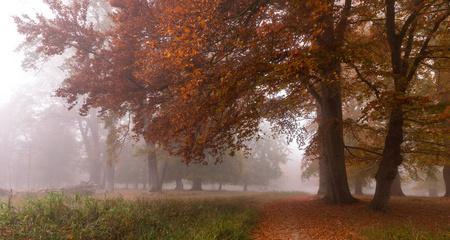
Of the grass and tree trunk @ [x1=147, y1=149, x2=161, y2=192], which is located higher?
tree trunk @ [x1=147, y1=149, x2=161, y2=192]

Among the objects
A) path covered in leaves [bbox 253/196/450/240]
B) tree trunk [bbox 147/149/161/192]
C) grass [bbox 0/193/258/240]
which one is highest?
tree trunk [bbox 147/149/161/192]

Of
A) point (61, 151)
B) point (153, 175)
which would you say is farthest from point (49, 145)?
point (153, 175)

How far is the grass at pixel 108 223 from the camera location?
8250 mm

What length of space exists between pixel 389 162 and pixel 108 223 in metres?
9.29

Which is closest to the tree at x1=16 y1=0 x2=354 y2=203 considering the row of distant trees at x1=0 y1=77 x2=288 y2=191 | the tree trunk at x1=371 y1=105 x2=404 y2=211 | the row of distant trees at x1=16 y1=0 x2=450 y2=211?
the row of distant trees at x1=16 y1=0 x2=450 y2=211

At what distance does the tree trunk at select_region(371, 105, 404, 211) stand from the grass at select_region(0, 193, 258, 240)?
483 centimetres

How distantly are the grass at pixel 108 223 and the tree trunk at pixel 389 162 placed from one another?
4.83 m

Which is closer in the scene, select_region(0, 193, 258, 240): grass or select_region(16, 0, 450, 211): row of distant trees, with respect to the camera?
select_region(0, 193, 258, 240): grass

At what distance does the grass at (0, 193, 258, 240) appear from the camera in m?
8.25

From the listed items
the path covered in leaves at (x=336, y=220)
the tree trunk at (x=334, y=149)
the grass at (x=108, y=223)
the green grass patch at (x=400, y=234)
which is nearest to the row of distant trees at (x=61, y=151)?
the tree trunk at (x=334, y=149)

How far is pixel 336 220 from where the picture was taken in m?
11.5

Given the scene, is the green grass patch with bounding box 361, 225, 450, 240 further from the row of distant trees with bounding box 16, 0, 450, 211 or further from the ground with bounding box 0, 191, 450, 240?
the row of distant trees with bounding box 16, 0, 450, 211

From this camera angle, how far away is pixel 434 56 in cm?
1209

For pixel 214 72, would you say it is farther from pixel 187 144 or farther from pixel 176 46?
pixel 187 144
